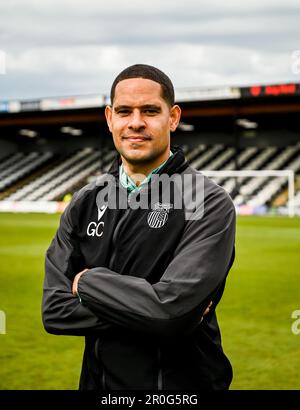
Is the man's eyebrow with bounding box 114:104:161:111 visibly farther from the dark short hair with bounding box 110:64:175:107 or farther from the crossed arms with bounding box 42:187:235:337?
the crossed arms with bounding box 42:187:235:337

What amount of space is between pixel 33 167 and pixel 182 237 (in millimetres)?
40775

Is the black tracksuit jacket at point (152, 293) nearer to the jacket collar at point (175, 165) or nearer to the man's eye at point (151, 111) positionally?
the jacket collar at point (175, 165)

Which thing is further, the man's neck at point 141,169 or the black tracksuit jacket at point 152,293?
the man's neck at point 141,169

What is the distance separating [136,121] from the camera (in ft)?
7.97

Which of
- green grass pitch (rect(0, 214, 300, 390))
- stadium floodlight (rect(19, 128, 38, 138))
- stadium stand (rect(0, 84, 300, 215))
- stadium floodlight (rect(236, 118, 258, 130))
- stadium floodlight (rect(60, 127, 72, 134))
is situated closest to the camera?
green grass pitch (rect(0, 214, 300, 390))

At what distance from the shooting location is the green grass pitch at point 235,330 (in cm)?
512

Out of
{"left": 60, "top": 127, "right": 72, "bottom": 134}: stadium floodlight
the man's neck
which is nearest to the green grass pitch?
the man's neck

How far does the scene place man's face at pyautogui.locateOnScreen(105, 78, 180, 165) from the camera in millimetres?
2426

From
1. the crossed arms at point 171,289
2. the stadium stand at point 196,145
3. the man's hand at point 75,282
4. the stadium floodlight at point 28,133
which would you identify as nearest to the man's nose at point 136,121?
the crossed arms at point 171,289

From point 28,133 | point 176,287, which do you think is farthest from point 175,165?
point 28,133

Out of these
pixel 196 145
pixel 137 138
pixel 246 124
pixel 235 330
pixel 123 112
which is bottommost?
pixel 235 330

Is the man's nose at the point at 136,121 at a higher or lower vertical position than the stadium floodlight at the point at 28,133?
lower

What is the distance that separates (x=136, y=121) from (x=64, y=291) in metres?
0.79

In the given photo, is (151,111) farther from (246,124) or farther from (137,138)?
(246,124)
